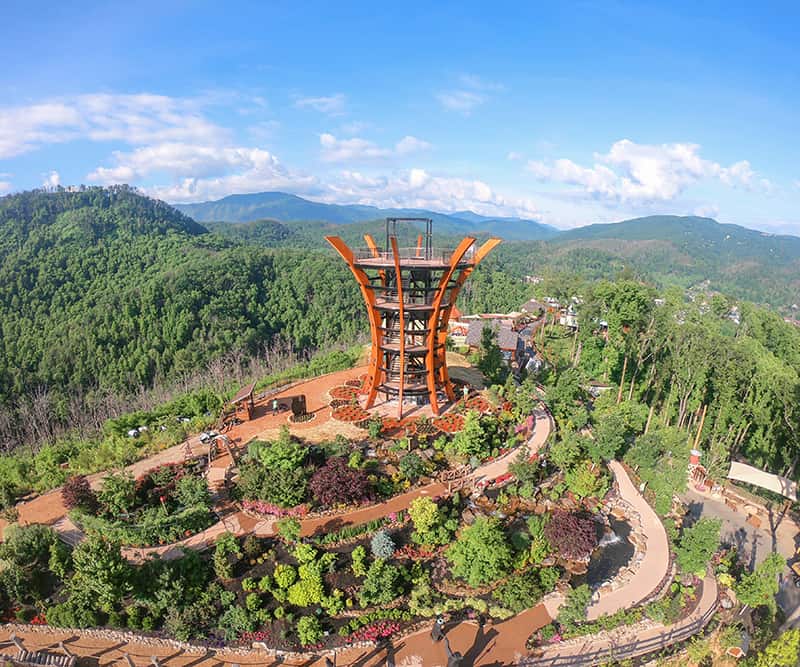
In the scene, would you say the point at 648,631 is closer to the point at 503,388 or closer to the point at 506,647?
the point at 506,647

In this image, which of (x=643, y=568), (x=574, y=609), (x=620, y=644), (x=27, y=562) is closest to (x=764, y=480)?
(x=643, y=568)

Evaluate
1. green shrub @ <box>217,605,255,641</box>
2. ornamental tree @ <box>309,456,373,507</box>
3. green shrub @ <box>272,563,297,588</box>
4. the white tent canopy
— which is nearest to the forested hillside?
ornamental tree @ <box>309,456,373,507</box>

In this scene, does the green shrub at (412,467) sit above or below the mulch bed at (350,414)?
below

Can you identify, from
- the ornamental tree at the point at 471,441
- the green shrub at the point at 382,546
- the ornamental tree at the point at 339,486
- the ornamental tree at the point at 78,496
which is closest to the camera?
the green shrub at the point at 382,546

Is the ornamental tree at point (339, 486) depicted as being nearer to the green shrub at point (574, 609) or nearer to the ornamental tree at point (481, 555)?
the ornamental tree at point (481, 555)

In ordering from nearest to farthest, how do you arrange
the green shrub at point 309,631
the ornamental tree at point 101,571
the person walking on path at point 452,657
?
the person walking on path at point 452,657
the ornamental tree at point 101,571
the green shrub at point 309,631

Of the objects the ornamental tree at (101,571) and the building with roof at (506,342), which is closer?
the ornamental tree at (101,571)

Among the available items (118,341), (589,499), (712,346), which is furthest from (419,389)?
(118,341)

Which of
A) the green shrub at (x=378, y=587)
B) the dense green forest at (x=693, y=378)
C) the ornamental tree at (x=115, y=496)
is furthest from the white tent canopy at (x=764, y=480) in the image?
the ornamental tree at (x=115, y=496)

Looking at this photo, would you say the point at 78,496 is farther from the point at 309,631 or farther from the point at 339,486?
the point at 309,631
